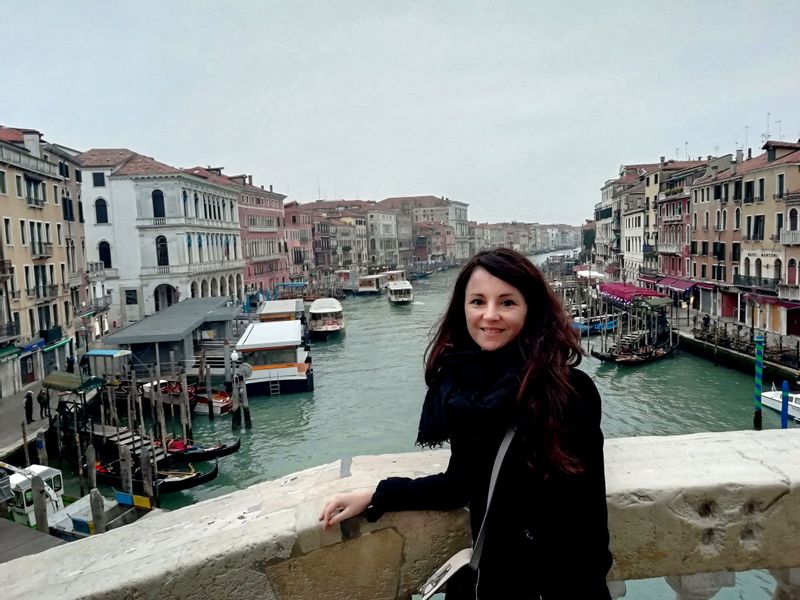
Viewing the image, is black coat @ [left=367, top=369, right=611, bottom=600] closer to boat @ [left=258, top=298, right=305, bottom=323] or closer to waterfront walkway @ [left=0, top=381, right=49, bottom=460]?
waterfront walkway @ [left=0, top=381, right=49, bottom=460]

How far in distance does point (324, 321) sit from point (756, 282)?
61.2 ft

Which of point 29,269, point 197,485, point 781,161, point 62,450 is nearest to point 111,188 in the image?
point 29,269

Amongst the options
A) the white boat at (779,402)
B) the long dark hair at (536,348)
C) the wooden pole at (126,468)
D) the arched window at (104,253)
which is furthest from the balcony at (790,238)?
the arched window at (104,253)

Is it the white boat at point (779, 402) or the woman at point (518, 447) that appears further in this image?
the white boat at point (779, 402)

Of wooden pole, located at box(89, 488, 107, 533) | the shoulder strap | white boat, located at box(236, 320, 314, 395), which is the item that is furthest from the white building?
the shoulder strap

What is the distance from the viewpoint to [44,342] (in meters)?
18.9

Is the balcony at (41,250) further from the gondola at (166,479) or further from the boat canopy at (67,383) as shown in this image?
the gondola at (166,479)

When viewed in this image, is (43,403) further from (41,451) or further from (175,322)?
(175,322)

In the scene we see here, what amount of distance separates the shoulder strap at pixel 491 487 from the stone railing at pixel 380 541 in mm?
231

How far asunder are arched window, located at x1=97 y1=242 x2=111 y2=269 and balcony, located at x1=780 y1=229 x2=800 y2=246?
→ 28.4 metres

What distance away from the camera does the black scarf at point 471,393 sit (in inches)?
50.2

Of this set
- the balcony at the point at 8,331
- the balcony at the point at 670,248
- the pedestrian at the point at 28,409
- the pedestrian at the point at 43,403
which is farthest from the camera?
the balcony at the point at 670,248

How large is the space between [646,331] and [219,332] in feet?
53.7

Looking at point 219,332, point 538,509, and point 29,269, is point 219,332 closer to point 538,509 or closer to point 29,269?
point 29,269
